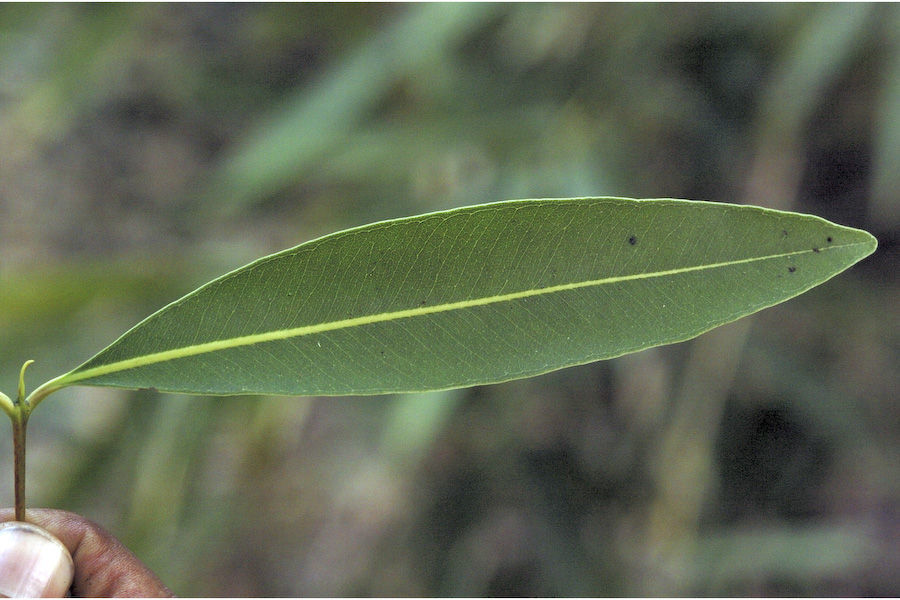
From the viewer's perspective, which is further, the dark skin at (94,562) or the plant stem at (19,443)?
the dark skin at (94,562)

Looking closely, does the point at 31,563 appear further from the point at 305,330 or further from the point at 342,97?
the point at 342,97

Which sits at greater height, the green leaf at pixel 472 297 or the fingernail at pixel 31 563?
the green leaf at pixel 472 297

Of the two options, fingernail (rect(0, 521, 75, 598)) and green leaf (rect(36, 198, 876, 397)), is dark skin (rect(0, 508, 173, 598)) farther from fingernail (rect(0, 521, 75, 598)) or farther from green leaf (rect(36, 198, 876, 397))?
green leaf (rect(36, 198, 876, 397))

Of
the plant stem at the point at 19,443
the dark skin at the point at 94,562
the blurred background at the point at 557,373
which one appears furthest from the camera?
the blurred background at the point at 557,373

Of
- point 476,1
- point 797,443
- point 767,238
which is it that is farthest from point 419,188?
point 767,238

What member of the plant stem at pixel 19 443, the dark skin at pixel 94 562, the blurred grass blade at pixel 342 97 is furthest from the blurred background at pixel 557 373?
the plant stem at pixel 19 443

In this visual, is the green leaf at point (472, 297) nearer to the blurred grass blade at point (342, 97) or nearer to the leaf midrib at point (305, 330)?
the leaf midrib at point (305, 330)

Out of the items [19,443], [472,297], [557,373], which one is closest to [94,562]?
[19,443]
